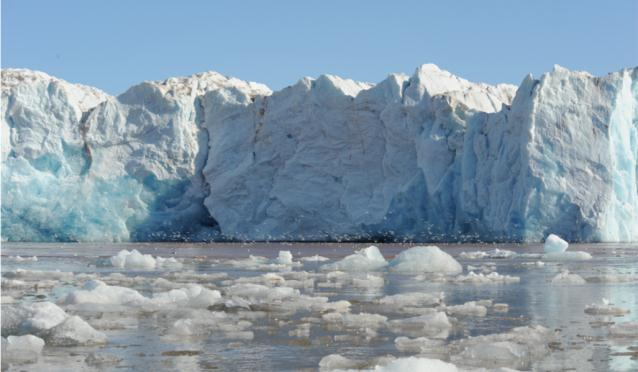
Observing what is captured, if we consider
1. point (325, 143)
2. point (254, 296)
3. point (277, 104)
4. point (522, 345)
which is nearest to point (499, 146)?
point (325, 143)

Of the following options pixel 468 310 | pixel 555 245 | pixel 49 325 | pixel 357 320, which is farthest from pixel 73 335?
pixel 555 245

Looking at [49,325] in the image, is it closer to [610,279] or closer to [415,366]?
[415,366]

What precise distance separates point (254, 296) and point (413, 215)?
21.8 m

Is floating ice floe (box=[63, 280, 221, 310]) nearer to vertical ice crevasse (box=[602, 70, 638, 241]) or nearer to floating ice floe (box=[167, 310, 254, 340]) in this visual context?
floating ice floe (box=[167, 310, 254, 340])

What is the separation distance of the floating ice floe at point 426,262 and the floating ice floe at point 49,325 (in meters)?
8.85

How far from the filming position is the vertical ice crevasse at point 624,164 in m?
28.3

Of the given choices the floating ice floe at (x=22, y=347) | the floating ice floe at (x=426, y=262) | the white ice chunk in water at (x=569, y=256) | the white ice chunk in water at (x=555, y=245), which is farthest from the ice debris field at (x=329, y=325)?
the white ice chunk in water at (x=555, y=245)

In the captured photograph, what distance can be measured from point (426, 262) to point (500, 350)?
361 inches

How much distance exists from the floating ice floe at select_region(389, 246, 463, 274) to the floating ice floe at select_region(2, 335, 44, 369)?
934 cm

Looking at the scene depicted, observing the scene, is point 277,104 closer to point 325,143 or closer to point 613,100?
point 325,143

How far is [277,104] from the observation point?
35.8 metres

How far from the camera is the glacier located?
28500mm

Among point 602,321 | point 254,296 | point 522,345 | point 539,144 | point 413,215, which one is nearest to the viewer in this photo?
point 522,345

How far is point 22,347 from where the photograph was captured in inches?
235
